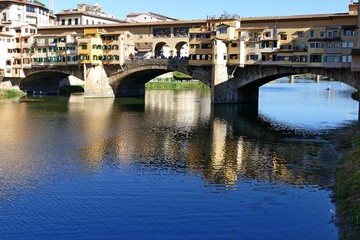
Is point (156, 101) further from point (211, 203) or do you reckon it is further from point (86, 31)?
point (211, 203)

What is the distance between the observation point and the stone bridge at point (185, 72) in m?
69.1

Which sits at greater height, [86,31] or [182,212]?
[86,31]

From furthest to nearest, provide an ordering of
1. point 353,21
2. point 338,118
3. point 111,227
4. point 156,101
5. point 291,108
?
1. point 156,101
2. point 291,108
3. point 353,21
4. point 338,118
5. point 111,227

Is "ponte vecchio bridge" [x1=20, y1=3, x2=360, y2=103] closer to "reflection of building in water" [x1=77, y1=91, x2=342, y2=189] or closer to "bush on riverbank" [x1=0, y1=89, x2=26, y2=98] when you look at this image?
"bush on riverbank" [x1=0, y1=89, x2=26, y2=98]

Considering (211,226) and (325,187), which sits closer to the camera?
(211,226)

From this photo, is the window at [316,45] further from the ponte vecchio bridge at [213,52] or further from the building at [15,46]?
the building at [15,46]

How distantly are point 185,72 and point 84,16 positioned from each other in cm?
4507

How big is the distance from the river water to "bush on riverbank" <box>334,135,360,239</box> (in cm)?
61

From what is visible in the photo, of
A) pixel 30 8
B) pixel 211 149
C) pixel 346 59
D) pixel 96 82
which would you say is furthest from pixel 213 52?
pixel 30 8

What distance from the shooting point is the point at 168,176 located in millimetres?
30297

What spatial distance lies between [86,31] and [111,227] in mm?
68079

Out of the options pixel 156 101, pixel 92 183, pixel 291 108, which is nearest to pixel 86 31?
pixel 156 101

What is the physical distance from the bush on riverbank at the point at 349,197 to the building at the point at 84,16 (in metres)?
92.1

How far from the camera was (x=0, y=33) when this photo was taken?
8969cm
